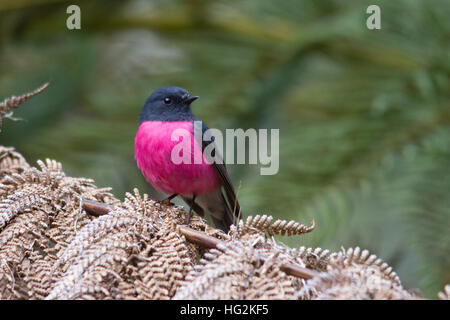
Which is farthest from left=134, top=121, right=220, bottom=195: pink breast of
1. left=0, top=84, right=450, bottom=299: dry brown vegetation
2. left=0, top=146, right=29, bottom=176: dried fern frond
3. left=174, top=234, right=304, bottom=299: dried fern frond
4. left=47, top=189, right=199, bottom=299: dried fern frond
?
left=174, top=234, right=304, bottom=299: dried fern frond

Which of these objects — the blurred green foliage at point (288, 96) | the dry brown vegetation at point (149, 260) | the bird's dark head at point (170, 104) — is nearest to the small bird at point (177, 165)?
the bird's dark head at point (170, 104)

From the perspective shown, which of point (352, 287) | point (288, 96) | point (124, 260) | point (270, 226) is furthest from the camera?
point (288, 96)

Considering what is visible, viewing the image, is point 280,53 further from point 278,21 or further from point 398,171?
point 398,171

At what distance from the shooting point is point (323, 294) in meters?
1.26

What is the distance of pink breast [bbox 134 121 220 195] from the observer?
8.57 ft

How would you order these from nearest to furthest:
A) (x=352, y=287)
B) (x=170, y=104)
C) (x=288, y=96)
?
1. (x=352, y=287)
2. (x=170, y=104)
3. (x=288, y=96)

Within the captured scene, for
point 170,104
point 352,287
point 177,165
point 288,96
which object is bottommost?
point 352,287

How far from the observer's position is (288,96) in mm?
4105

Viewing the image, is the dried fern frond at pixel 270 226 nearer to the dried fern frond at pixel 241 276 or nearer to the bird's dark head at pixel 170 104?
the dried fern frond at pixel 241 276

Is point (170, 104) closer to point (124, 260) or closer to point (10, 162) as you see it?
point (10, 162)

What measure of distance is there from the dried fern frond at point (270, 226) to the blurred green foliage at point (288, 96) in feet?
3.63

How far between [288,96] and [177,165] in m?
1.71

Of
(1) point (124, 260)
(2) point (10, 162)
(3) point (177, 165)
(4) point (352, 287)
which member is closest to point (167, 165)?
(3) point (177, 165)
